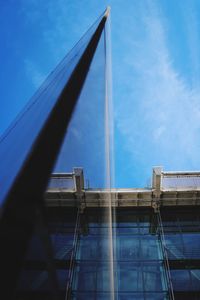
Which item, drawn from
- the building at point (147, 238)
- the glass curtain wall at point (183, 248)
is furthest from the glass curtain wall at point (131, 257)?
the glass curtain wall at point (183, 248)

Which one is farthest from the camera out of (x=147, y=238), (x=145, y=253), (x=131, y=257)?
(x=147, y=238)

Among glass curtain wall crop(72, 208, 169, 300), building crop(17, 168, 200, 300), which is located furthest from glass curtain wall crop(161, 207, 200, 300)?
glass curtain wall crop(72, 208, 169, 300)

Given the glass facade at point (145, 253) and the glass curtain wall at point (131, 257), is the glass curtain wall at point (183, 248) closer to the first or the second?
the glass facade at point (145, 253)

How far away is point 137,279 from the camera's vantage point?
13969mm

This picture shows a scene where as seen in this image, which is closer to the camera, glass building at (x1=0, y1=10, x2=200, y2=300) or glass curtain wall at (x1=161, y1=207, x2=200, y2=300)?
glass building at (x1=0, y1=10, x2=200, y2=300)

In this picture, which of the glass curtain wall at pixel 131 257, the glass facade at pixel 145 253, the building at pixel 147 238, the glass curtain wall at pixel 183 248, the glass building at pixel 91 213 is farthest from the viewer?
the glass curtain wall at pixel 183 248

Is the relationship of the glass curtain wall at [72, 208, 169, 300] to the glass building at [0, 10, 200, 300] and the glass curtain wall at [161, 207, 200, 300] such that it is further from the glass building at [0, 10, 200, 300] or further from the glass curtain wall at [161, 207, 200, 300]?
the glass curtain wall at [161, 207, 200, 300]

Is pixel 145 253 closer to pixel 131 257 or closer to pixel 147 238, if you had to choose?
pixel 131 257

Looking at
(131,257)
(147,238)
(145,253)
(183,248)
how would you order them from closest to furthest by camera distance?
(131,257)
(145,253)
(183,248)
(147,238)

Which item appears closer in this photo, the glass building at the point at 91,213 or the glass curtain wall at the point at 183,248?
the glass building at the point at 91,213

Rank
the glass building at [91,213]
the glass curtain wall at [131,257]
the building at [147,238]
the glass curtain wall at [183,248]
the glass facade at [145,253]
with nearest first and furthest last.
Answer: the glass building at [91,213], the glass curtain wall at [131,257], the glass facade at [145,253], the building at [147,238], the glass curtain wall at [183,248]

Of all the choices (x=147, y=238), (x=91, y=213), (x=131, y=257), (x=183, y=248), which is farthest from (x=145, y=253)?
(x=91, y=213)

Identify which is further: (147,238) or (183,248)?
(147,238)

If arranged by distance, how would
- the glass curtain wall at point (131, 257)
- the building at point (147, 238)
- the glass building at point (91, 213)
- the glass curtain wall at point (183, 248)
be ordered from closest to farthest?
the glass building at point (91, 213), the glass curtain wall at point (131, 257), the building at point (147, 238), the glass curtain wall at point (183, 248)
